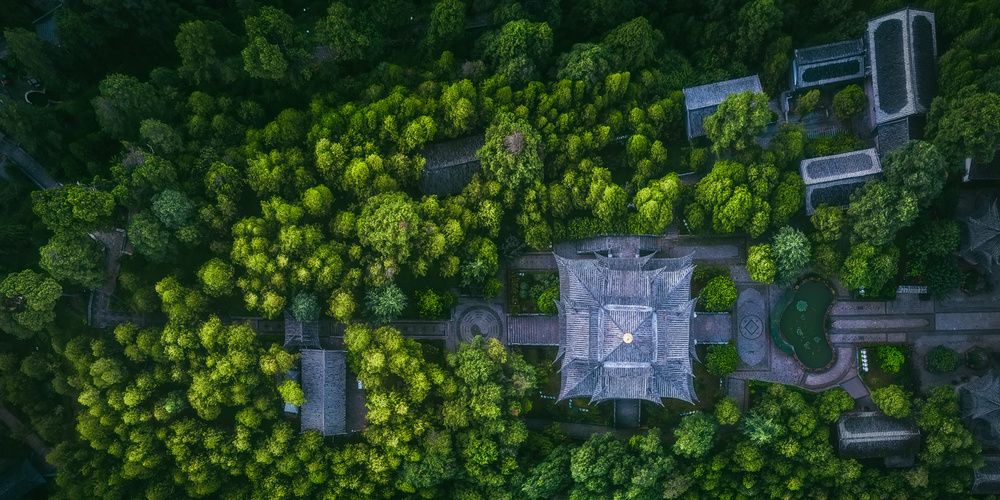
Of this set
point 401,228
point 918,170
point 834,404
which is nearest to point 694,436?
point 834,404

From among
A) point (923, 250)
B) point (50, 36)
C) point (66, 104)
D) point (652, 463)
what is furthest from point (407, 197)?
point (923, 250)

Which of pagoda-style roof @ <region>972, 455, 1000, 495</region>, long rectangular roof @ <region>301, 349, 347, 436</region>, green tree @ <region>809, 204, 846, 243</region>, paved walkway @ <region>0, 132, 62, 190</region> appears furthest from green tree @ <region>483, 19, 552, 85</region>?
pagoda-style roof @ <region>972, 455, 1000, 495</region>

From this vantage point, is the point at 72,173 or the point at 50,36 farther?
the point at 50,36

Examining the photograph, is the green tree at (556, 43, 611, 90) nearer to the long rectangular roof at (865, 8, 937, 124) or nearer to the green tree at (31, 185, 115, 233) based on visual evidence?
the long rectangular roof at (865, 8, 937, 124)

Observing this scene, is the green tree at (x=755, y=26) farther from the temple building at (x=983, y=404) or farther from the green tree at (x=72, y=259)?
the green tree at (x=72, y=259)

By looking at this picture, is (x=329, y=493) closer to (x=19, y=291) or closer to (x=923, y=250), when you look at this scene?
(x=19, y=291)

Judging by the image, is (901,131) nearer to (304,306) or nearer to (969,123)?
(969,123)
